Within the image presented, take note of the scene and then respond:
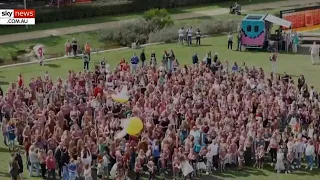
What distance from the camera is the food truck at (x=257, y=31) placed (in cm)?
4181

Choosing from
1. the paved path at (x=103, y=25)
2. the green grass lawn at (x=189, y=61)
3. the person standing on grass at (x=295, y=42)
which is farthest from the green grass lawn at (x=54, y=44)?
the person standing on grass at (x=295, y=42)

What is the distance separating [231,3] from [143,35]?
15.0 m

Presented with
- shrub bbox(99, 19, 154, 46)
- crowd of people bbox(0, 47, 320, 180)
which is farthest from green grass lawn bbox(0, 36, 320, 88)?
crowd of people bbox(0, 47, 320, 180)

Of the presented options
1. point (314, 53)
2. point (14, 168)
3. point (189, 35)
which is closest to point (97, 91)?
point (14, 168)

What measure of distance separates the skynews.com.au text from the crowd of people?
801 inches

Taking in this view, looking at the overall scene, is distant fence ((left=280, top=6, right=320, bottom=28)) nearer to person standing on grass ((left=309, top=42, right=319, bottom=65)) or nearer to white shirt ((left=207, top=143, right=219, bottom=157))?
person standing on grass ((left=309, top=42, right=319, bottom=65))

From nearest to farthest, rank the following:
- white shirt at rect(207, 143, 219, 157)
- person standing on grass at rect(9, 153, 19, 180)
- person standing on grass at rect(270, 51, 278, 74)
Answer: person standing on grass at rect(9, 153, 19, 180), white shirt at rect(207, 143, 219, 157), person standing on grass at rect(270, 51, 278, 74)

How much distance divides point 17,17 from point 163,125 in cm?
2822

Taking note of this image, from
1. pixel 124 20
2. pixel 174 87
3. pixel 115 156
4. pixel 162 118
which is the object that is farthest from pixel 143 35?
pixel 115 156

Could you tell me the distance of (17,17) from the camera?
50.9 metres

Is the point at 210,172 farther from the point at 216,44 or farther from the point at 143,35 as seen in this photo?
the point at 143,35

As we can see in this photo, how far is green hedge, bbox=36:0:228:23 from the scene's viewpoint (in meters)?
52.5

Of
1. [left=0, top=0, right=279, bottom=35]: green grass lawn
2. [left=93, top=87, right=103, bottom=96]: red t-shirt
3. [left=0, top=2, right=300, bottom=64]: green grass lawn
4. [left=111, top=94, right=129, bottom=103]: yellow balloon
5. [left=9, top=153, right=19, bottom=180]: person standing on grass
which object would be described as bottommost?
[left=9, top=153, right=19, bottom=180]: person standing on grass

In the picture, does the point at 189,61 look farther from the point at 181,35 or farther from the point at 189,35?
the point at 181,35
